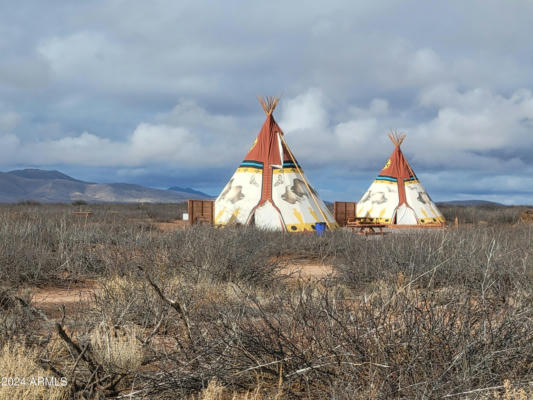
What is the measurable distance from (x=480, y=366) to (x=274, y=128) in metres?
14.4

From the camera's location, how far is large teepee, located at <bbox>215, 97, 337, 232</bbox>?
15.4 meters

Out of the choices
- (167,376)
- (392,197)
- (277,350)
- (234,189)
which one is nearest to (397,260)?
(277,350)

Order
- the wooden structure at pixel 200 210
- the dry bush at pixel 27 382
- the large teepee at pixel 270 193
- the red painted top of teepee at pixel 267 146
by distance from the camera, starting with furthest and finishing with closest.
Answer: the wooden structure at pixel 200 210
the red painted top of teepee at pixel 267 146
the large teepee at pixel 270 193
the dry bush at pixel 27 382

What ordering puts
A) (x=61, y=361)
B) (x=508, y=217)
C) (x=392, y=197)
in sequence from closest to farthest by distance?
(x=61, y=361) < (x=392, y=197) < (x=508, y=217)

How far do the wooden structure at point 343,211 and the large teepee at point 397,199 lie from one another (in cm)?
81

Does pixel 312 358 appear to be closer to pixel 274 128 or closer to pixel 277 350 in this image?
pixel 277 350

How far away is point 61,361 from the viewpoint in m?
3.34

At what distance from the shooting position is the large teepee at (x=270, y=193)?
1538 cm

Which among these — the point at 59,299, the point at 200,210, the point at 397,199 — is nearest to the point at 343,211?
the point at 397,199

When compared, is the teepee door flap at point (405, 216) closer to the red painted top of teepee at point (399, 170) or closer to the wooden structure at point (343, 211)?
the red painted top of teepee at point (399, 170)

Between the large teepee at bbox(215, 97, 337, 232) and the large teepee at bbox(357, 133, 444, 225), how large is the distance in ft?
20.0

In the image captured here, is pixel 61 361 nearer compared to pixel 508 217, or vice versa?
pixel 61 361

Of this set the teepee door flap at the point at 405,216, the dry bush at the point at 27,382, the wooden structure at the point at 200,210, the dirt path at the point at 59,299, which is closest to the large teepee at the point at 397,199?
the teepee door flap at the point at 405,216

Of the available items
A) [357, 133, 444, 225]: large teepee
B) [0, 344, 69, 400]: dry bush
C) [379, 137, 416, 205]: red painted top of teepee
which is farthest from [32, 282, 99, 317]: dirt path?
[379, 137, 416, 205]: red painted top of teepee
